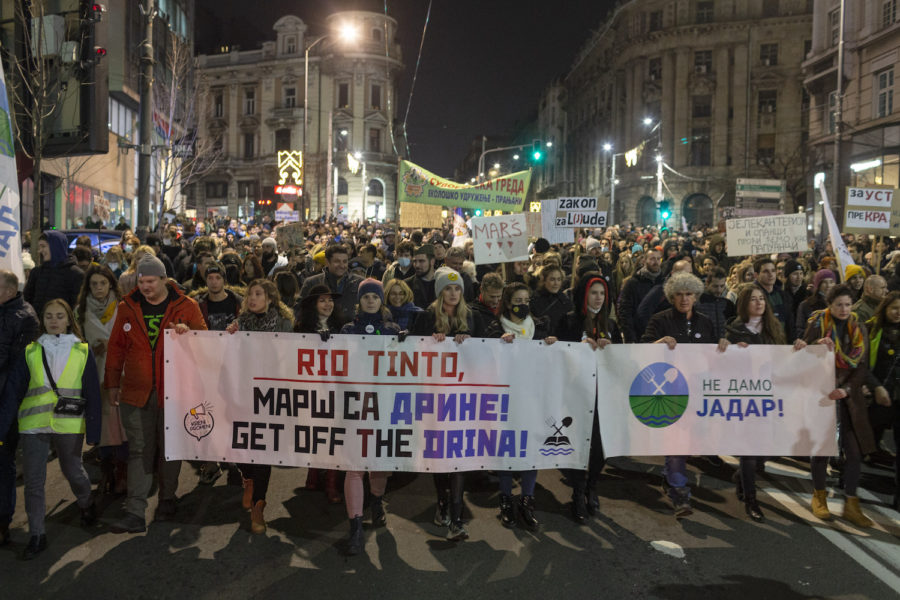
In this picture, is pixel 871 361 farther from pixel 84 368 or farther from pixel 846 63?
pixel 846 63

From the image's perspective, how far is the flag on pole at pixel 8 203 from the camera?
16.3ft

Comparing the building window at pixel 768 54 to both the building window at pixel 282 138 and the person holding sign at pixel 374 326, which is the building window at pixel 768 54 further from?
the person holding sign at pixel 374 326

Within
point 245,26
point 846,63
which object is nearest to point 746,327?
point 846,63

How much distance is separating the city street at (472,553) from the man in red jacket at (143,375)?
0.28 m

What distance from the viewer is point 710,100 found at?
183 feet

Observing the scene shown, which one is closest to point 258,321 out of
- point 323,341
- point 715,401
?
point 323,341

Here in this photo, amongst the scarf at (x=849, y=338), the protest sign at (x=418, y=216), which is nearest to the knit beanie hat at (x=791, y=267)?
the scarf at (x=849, y=338)

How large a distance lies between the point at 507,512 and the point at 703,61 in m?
57.1

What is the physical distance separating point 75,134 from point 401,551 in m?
13.3

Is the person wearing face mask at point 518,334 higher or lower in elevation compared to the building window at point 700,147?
lower

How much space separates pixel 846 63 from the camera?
32.0 metres

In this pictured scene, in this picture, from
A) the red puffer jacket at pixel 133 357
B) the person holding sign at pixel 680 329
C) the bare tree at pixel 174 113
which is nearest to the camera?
the red puffer jacket at pixel 133 357

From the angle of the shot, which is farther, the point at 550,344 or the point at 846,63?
the point at 846,63

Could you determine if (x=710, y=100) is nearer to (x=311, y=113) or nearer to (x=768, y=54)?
(x=768, y=54)
